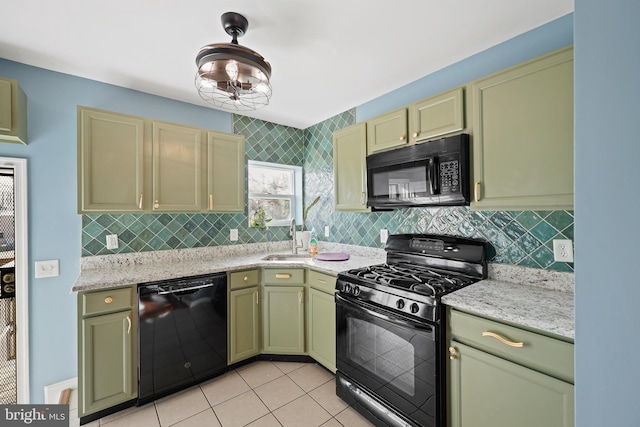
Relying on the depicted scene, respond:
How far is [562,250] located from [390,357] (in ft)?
3.90

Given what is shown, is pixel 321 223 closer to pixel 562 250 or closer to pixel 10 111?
Answer: pixel 562 250


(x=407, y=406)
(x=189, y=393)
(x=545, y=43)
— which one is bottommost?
(x=189, y=393)

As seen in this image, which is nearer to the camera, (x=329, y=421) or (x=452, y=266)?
(x=329, y=421)

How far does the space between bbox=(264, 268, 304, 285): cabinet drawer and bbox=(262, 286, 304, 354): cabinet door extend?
0.06 m

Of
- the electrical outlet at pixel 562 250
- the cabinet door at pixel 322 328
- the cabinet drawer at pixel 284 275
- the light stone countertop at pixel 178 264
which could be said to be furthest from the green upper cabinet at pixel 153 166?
the electrical outlet at pixel 562 250

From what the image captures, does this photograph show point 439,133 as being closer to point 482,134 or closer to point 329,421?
point 482,134

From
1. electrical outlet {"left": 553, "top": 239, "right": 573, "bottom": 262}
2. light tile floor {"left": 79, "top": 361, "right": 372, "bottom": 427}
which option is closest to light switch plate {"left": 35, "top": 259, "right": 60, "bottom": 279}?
light tile floor {"left": 79, "top": 361, "right": 372, "bottom": 427}

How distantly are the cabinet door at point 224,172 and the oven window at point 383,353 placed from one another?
61.9 inches

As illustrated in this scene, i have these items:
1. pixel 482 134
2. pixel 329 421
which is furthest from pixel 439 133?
pixel 329 421

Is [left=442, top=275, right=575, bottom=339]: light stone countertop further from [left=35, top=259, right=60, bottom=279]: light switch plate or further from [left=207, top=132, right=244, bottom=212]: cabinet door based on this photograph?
[left=35, top=259, right=60, bottom=279]: light switch plate

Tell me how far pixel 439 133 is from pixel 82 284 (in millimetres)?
2554

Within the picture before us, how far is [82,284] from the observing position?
175 cm

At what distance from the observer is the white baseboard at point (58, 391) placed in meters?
2.04

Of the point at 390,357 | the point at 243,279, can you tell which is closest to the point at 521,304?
the point at 390,357
